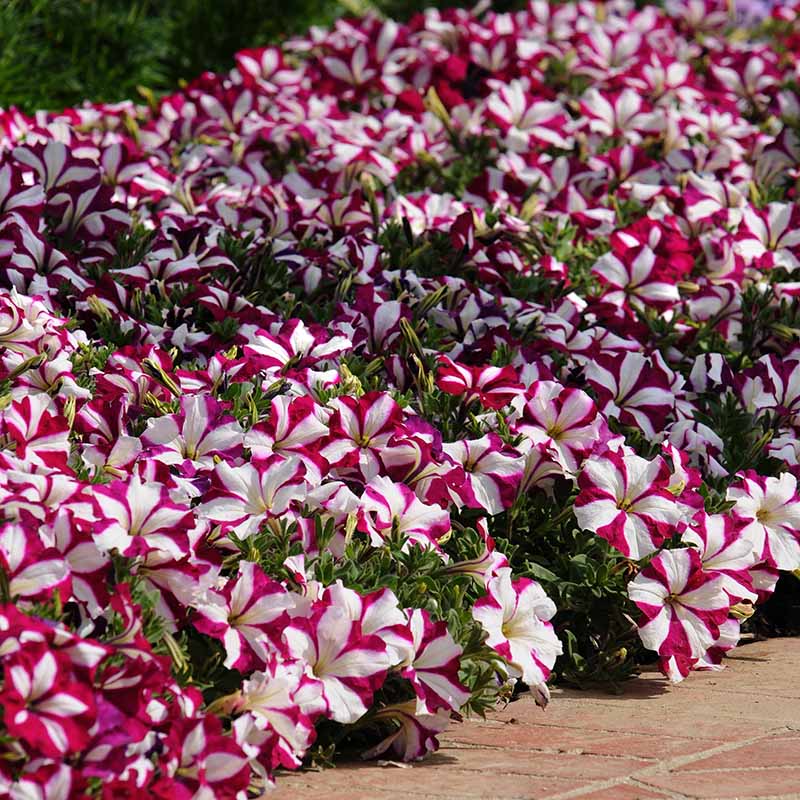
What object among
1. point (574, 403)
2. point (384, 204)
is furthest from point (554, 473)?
point (384, 204)

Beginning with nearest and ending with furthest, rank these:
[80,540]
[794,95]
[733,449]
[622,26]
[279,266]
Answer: [80,540] < [733,449] < [279,266] < [794,95] < [622,26]

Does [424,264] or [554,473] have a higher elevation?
[424,264]

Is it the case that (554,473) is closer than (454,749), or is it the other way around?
(454,749)

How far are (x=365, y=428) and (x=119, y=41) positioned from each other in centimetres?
469

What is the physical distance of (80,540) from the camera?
2029 millimetres

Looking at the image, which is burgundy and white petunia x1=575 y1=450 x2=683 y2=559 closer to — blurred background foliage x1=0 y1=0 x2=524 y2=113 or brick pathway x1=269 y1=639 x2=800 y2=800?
brick pathway x1=269 y1=639 x2=800 y2=800

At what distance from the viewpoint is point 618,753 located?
7.14ft

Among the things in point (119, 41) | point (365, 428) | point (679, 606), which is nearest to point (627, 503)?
point (679, 606)

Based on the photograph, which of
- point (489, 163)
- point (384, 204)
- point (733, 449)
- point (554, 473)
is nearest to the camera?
point (554, 473)

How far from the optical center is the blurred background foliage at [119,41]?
6.14 metres

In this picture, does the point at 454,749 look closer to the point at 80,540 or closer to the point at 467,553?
the point at 467,553

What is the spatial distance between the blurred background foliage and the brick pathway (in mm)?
4290

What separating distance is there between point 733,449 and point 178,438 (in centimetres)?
137

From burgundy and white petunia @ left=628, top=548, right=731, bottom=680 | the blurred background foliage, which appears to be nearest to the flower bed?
burgundy and white petunia @ left=628, top=548, right=731, bottom=680
